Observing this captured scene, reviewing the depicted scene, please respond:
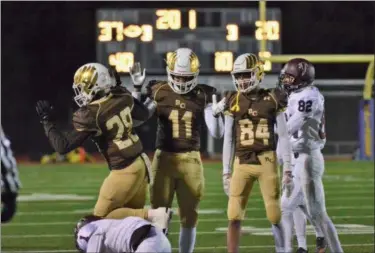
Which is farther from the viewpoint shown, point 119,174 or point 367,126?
point 367,126

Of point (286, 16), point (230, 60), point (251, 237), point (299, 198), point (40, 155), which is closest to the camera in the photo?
point (299, 198)

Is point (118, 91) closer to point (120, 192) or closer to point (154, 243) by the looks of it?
point (120, 192)

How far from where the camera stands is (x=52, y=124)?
493cm

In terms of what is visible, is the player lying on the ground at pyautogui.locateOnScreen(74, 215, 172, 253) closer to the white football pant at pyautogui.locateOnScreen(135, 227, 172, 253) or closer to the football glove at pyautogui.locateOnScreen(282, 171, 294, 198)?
the white football pant at pyautogui.locateOnScreen(135, 227, 172, 253)


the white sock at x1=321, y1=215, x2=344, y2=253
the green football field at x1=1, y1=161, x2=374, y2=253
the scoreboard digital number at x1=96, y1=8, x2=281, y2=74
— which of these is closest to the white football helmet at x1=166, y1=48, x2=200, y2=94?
the white sock at x1=321, y1=215, x2=344, y2=253

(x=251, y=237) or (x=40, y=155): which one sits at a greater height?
(x=251, y=237)

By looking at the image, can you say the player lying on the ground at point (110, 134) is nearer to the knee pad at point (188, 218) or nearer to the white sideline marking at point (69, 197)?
the knee pad at point (188, 218)

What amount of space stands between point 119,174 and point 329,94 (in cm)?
1415

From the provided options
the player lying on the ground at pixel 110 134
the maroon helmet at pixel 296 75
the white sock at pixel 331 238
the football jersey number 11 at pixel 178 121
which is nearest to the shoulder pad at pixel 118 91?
the player lying on the ground at pixel 110 134

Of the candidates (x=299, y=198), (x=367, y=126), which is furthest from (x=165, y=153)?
(x=367, y=126)

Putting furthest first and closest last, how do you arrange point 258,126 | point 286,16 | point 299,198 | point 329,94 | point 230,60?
point 286,16 → point 329,94 → point 230,60 → point 299,198 → point 258,126

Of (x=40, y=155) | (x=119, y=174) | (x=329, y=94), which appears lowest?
(x=40, y=155)

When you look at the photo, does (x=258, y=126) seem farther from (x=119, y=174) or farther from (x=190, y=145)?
(x=119, y=174)

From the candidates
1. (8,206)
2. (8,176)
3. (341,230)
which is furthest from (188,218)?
(341,230)
